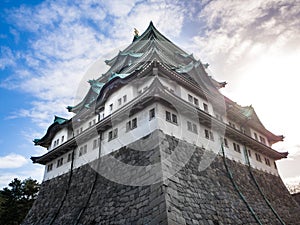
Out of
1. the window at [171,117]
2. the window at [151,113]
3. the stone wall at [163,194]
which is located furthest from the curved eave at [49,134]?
the window at [171,117]

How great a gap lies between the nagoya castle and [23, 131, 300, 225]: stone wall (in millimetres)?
65

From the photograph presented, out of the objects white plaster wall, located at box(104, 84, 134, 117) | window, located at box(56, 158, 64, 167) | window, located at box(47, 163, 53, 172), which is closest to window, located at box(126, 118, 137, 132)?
white plaster wall, located at box(104, 84, 134, 117)

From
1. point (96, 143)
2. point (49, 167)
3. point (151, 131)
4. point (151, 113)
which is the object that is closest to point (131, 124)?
point (151, 113)

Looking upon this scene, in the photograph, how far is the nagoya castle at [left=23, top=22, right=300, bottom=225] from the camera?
1341cm

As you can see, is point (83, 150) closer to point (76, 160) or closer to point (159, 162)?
point (76, 160)

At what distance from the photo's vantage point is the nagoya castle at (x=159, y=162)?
44.0 ft

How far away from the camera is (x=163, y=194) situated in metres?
12.1

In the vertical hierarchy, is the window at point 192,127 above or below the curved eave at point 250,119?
below

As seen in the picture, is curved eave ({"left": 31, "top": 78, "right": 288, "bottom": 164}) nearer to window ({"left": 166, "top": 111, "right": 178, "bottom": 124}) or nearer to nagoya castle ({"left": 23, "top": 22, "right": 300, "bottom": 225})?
nagoya castle ({"left": 23, "top": 22, "right": 300, "bottom": 225})

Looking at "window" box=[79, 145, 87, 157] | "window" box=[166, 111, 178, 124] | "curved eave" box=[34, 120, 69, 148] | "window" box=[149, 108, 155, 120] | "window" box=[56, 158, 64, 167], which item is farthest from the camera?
"curved eave" box=[34, 120, 69, 148]

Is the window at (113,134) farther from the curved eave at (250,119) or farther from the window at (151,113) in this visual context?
the curved eave at (250,119)

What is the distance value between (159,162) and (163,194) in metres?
1.95

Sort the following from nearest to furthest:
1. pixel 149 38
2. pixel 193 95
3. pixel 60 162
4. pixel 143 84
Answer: pixel 143 84, pixel 193 95, pixel 60 162, pixel 149 38

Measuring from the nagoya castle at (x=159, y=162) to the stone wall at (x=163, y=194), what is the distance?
7 centimetres
